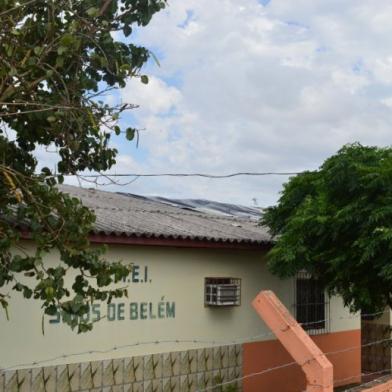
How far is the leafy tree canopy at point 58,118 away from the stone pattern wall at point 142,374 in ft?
8.24

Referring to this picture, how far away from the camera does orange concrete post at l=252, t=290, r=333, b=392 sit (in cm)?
466

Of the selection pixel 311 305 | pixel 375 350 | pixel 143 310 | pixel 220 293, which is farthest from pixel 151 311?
pixel 375 350

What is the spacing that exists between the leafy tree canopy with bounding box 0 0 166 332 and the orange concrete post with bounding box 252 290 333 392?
4.08ft

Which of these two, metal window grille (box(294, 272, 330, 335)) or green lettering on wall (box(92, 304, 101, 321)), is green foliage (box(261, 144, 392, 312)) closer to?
metal window grille (box(294, 272, 330, 335))

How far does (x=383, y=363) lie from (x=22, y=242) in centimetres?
1054

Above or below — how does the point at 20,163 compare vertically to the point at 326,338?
above

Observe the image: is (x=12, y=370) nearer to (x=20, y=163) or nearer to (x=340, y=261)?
(x=20, y=163)

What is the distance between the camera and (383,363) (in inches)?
600

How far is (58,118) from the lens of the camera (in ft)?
17.6

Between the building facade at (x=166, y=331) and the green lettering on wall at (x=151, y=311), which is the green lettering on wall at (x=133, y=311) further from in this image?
the green lettering on wall at (x=151, y=311)

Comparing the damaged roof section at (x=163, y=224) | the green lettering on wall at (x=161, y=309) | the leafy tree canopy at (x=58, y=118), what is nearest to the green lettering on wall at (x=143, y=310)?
the green lettering on wall at (x=161, y=309)

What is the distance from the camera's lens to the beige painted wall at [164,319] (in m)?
7.73

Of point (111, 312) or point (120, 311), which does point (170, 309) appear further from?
point (111, 312)

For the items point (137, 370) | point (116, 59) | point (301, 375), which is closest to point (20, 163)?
point (116, 59)
